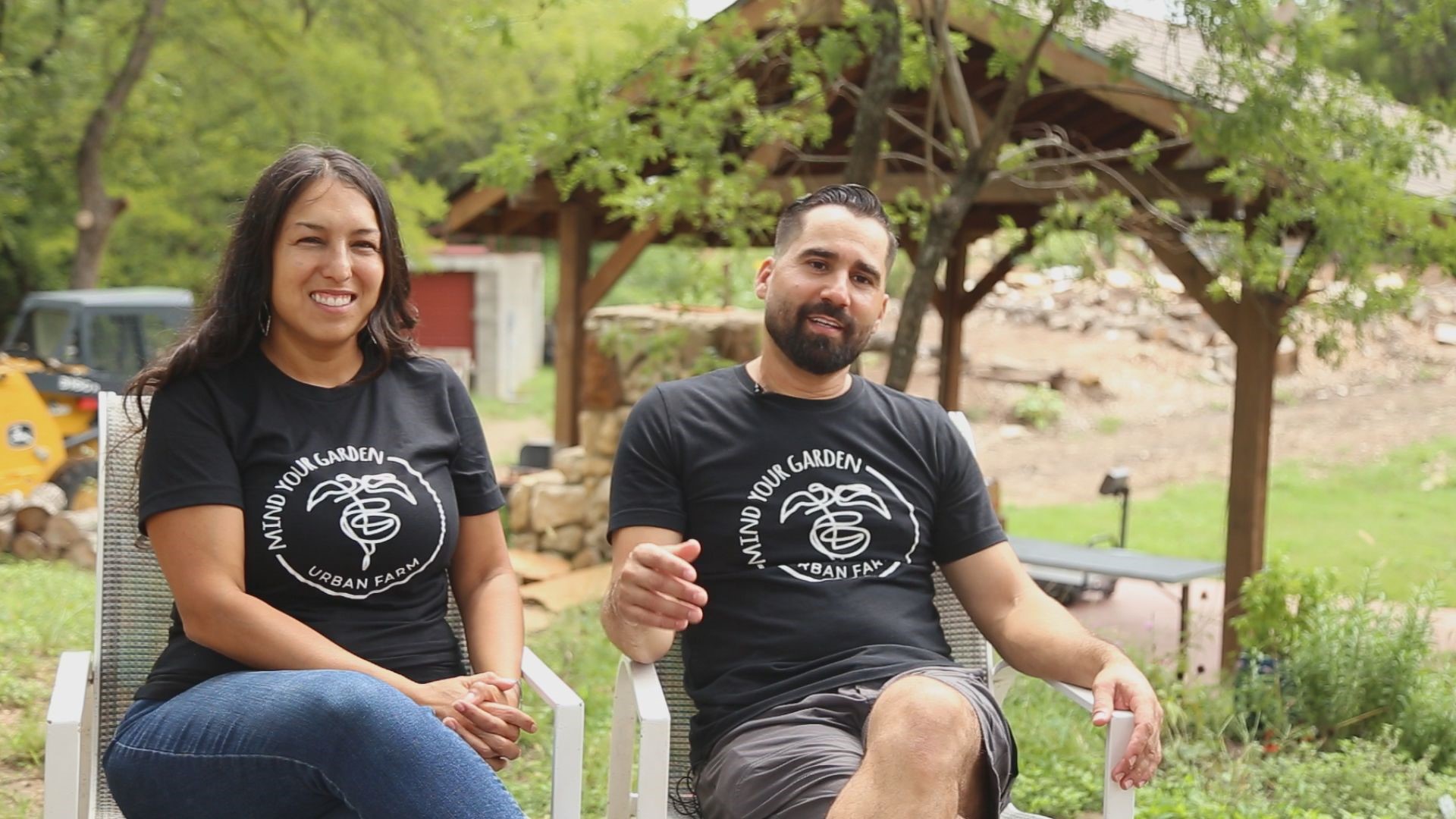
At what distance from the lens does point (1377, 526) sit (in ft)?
36.6

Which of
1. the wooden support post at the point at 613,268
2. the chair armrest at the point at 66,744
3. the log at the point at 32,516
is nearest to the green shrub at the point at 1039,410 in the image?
the wooden support post at the point at 613,268

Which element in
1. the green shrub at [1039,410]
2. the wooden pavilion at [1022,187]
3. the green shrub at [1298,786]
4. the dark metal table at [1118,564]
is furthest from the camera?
the green shrub at [1039,410]

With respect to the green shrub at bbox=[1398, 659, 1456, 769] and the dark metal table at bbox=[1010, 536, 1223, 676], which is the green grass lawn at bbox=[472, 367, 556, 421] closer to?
the dark metal table at bbox=[1010, 536, 1223, 676]

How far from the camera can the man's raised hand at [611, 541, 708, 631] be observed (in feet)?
7.18

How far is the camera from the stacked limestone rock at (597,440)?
7.74 m

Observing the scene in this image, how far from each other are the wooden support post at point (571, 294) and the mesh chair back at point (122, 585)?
275 inches

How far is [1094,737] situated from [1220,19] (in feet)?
7.11

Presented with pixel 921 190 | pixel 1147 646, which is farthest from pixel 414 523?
pixel 921 190

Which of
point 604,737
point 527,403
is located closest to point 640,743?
point 604,737

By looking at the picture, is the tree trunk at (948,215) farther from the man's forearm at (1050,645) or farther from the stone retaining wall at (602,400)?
the stone retaining wall at (602,400)

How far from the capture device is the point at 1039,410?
16.7 metres

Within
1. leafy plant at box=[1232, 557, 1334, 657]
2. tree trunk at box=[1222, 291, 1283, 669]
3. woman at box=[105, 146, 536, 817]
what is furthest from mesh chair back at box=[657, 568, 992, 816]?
tree trunk at box=[1222, 291, 1283, 669]

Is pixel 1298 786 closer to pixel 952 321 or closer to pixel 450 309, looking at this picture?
pixel 952 321

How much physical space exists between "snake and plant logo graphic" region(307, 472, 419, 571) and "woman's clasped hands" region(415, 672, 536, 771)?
0.24 m
